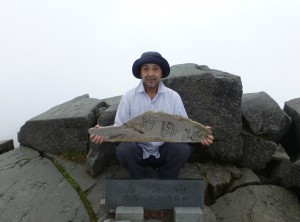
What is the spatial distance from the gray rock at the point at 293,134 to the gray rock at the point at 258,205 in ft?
3.92

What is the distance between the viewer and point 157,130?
4188mm

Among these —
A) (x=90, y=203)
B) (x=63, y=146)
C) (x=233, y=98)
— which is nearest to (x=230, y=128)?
(x=233, y=98)

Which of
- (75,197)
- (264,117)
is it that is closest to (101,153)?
(75,197)

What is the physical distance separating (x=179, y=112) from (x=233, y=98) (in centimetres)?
135

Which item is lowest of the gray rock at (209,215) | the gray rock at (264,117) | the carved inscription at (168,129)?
the gray rock at (209,215)

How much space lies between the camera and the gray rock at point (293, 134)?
261 inches

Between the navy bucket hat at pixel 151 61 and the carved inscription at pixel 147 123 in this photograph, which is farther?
the navy bucket hat at pixel 151 61

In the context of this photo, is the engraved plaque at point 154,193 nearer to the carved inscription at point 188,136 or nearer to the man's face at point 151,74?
the carved inscription at point 188,136

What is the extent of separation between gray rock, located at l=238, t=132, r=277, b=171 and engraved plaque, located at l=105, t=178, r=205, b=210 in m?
1.96

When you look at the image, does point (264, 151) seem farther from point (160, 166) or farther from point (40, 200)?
point (40, 200)

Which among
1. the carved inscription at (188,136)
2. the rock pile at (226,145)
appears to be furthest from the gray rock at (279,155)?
the carved inscription at (188,136)

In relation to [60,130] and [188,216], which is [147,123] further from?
[60,130]

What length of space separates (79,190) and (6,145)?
8.32 ft

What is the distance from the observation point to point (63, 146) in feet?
20.6
